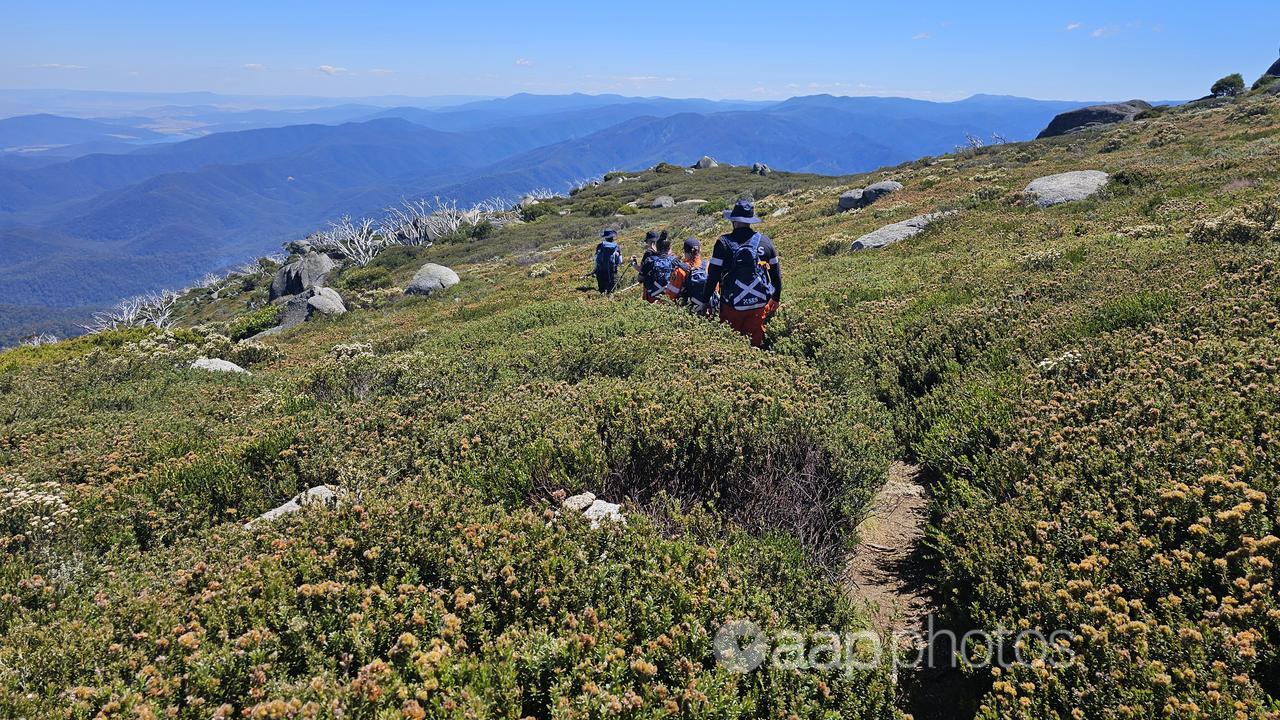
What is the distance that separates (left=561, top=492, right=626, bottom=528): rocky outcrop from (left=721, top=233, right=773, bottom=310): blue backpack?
4.74m

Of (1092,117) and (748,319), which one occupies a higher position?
(1092,117)

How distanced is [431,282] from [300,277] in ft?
75.9

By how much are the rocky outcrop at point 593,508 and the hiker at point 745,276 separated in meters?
4.52

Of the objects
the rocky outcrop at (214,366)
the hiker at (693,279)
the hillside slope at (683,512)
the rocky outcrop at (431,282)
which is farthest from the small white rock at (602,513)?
the rocky outcrop at (431,282)

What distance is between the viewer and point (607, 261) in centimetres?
1625

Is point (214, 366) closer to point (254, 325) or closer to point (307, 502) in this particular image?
point (307, 502)

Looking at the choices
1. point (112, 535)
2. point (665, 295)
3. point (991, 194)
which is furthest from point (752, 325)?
point (991, 194)

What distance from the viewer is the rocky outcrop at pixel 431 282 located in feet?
96.2

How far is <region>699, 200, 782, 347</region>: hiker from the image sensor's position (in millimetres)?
8352

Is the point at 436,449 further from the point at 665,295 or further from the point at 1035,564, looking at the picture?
the point at 665,295

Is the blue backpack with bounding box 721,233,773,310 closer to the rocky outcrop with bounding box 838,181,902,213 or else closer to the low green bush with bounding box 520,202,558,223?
the rocky outcrop with bounding box 838,181,902,213

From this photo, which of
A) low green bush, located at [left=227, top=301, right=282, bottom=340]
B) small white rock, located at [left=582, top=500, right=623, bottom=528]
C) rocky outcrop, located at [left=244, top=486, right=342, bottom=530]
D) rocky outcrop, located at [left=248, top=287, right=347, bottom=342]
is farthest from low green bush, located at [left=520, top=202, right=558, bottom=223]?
small white rock, located at [left=582, top=500, right=623, bottom=528]

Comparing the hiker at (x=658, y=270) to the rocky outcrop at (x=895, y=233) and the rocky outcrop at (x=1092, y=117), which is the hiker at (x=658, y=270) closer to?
the rocky outcrop at (x=895, y=233)

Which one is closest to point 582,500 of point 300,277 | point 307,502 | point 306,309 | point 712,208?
point 307,502
